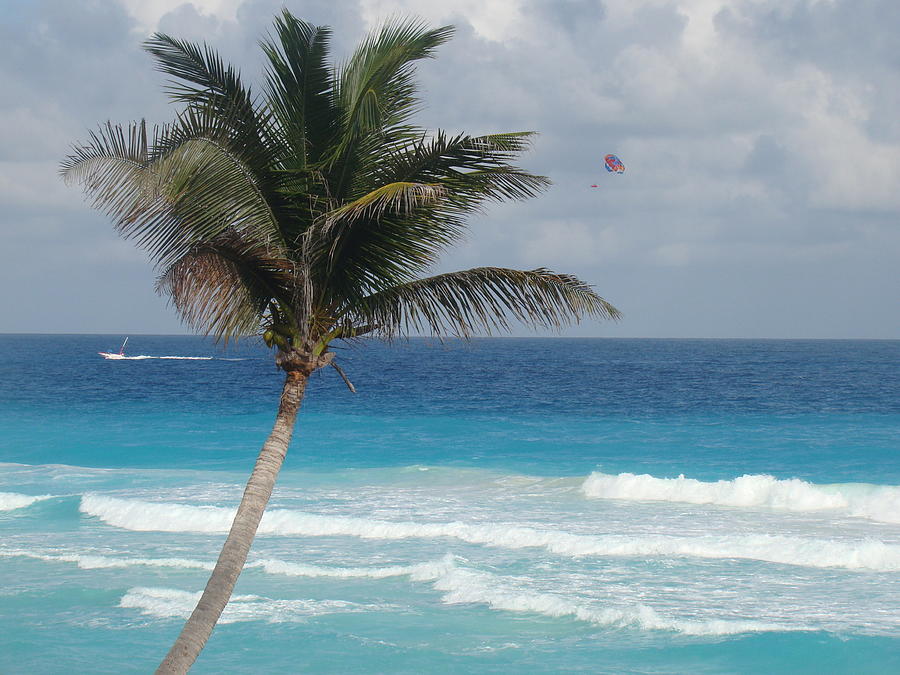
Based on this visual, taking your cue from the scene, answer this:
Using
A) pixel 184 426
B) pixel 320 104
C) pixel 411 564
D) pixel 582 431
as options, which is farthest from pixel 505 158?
pixel 184 426

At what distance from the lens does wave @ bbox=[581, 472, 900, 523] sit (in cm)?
2003

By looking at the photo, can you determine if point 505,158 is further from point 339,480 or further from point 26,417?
point 26,417

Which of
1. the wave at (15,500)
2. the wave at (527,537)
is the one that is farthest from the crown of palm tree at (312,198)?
the wave at (15,500)

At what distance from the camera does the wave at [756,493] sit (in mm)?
20031

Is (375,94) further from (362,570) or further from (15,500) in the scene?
(15,500)

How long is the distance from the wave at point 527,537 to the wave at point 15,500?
5.43ft

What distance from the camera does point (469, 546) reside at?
16.0 meters

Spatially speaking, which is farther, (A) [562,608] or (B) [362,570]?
(B) [362,570]

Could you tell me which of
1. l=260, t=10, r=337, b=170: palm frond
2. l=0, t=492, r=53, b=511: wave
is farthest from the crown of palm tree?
l=0, t=492, r=53, b=511: wave

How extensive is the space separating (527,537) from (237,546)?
34.9 feet

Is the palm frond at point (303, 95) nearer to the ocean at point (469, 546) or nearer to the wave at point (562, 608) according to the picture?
the ocean at point (469, 546)

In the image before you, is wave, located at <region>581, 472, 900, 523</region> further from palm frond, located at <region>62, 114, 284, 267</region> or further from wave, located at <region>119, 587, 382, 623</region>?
palm frond, located at <region>62, 114, 284, 267</region>

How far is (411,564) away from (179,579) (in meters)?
3.72

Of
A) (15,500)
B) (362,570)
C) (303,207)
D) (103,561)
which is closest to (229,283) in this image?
(303,207)
